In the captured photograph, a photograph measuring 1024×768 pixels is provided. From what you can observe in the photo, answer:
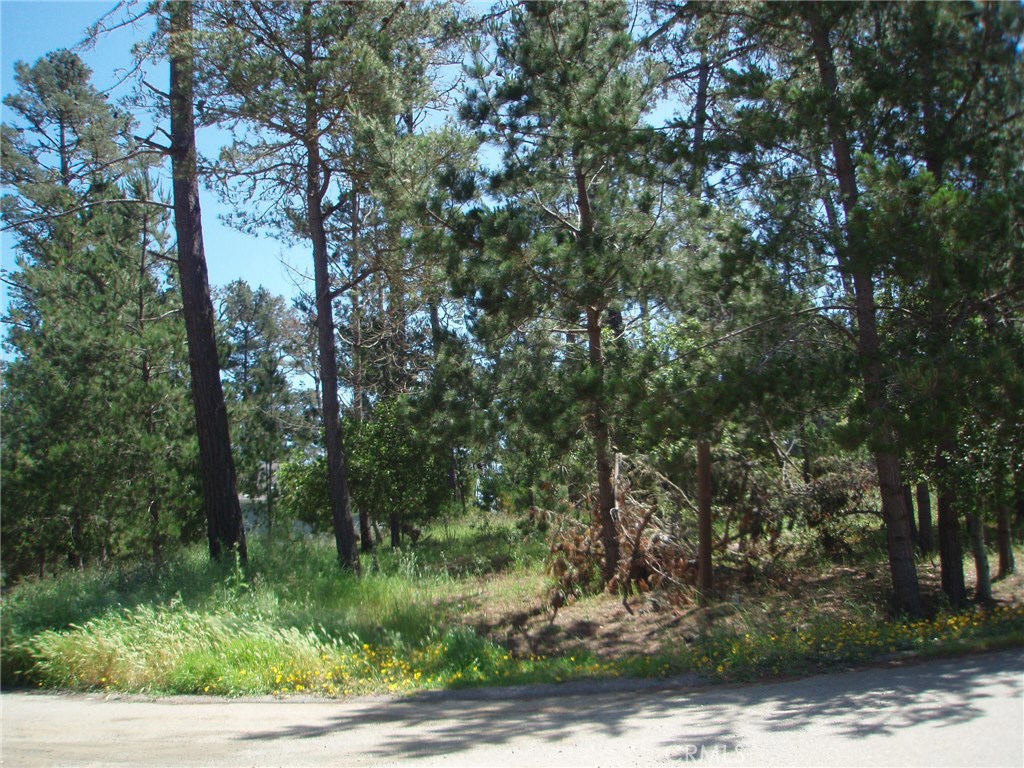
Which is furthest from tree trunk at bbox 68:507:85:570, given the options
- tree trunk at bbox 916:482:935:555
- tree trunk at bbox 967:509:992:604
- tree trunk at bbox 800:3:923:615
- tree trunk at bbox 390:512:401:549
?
tree trunk at bbox 967:509:992:604

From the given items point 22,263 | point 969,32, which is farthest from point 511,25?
point 22,263

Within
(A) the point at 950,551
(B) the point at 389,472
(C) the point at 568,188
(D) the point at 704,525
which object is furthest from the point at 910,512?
(B) the point at 389,472

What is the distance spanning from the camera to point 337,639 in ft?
31.1

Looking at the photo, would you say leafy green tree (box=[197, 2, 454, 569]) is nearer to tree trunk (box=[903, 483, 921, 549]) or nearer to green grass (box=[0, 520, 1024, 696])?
green grass (box=[0, 520, 1024, 696])

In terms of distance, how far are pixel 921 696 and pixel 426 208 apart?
26.1 ft

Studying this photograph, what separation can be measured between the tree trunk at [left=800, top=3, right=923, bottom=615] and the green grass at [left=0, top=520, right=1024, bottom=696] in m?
0.55

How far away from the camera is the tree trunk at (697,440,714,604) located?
10.6 metres

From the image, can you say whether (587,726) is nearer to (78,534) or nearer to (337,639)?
(337,639)

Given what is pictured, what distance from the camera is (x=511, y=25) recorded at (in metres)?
11.2

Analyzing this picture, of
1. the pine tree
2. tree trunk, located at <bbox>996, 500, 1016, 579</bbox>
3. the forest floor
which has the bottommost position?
the forest floor

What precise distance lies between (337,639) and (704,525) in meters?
5.02

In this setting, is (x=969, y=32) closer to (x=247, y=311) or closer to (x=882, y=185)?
(x=882, y=185)

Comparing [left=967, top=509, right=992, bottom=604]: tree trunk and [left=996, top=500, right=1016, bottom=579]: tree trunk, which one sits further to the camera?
[left=996, top=500, right=1016, bottom=579]: tree trunk

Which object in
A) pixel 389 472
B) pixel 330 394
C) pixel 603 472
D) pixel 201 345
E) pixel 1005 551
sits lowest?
pixel 1005 551
